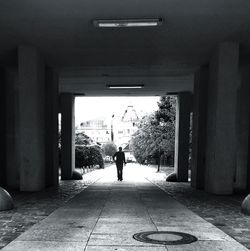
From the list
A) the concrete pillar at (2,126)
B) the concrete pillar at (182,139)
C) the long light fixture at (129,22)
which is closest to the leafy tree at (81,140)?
the concrete pillar at (182,139)

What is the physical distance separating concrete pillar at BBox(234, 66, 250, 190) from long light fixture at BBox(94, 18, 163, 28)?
773cm

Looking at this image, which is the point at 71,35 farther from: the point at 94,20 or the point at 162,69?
the point at 162,69

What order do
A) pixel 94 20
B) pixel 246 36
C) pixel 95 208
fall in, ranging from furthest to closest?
pixel 246 36
pixel 94 20
pixel 95 208

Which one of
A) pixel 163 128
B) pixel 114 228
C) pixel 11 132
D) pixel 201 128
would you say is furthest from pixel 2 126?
pixel 163 128

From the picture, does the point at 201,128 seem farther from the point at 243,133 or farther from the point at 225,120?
the point at 225,120

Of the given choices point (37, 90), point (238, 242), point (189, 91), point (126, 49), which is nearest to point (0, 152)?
point (37, 90)

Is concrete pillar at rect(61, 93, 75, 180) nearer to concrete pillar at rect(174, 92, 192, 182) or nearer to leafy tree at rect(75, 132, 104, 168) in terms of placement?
concrete pillar at rect(174, 92, 192, 182)

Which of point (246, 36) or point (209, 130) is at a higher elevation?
point (246, 36)

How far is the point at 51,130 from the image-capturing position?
16.4 m

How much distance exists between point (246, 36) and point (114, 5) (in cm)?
530

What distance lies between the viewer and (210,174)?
13.3 m

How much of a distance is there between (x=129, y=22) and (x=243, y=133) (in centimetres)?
909

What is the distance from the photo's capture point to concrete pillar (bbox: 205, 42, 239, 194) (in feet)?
41.8

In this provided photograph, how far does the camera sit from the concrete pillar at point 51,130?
16219 mm
